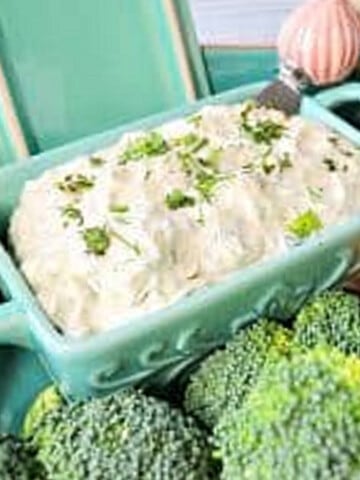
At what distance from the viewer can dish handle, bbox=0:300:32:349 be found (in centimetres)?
72

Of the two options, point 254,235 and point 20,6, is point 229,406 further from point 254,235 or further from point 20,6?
point 20,6

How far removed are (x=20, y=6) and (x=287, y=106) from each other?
24 cm

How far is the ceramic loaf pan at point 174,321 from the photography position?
2.25 ft

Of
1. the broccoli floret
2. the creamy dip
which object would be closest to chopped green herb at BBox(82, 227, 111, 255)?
the creamy dip

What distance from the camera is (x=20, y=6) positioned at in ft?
2.92

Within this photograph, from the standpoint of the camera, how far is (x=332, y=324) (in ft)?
2.37

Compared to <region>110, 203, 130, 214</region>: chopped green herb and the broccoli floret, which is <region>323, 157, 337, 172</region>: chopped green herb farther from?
the broccoli floret

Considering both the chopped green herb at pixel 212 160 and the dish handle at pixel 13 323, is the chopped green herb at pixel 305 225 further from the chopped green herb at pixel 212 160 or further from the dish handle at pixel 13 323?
the dish handle at pixel 13 323

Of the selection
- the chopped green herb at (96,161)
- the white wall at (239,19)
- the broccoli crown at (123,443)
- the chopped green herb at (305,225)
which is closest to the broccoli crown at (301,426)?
the broccoli crown at (123,443)

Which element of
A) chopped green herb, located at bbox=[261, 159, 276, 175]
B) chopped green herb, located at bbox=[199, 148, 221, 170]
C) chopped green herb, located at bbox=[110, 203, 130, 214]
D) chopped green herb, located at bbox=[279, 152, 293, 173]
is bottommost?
chopped green herb, located at bbox=[279, 152, 293, 173]

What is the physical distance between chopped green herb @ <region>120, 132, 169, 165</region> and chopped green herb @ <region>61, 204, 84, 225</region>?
0.06m

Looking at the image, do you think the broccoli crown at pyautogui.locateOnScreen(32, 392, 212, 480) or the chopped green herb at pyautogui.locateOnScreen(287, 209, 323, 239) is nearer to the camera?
the broccoli crown at pyautogui.locateOnScreen(32, 392, 212, 480)

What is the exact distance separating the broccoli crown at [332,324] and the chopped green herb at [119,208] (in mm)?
145

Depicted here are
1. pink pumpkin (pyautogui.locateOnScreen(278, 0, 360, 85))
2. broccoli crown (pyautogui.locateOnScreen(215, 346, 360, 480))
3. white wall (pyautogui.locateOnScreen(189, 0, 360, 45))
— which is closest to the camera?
broccoli crown (pyautogui.locateOnScreen(215, 346, 360, 480))
